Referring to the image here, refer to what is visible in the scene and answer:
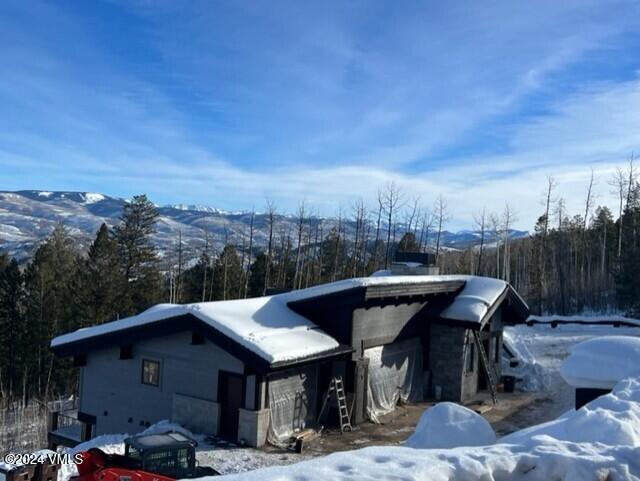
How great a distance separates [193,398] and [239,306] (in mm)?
2875

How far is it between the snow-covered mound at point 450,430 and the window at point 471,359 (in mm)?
12910

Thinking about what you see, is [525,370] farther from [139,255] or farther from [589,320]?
[139,255]

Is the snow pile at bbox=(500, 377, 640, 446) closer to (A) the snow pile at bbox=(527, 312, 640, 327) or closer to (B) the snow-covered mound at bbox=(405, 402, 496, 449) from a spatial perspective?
(B) the snow-covered mound at bbox=(405, 402, 496, 449)

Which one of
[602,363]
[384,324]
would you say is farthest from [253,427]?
[602,363]

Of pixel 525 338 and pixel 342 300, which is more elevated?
pixel 342 300

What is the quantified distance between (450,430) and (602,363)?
2.56 metres

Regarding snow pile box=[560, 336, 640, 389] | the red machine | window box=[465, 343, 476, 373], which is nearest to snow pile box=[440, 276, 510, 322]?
window box=[465, 343, 476, 373]

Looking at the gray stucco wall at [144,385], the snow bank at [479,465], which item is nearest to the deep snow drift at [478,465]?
the snow bank at [479,465]

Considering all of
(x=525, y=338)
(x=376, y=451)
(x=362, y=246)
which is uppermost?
(x=362, y=246)

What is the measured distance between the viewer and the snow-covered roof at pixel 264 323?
48.0ft

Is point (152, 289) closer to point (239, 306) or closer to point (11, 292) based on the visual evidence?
point (11, 292)

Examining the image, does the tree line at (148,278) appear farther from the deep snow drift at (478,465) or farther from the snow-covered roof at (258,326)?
the deep snow drift at (478,465)

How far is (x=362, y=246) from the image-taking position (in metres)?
57.8

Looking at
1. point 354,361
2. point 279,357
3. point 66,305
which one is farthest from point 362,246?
point 279,357
